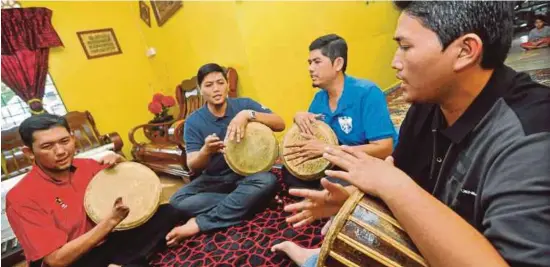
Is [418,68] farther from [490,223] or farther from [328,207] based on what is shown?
[328,207]

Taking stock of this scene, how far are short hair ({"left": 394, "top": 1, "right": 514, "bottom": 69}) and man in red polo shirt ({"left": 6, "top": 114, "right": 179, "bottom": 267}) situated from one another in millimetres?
1615

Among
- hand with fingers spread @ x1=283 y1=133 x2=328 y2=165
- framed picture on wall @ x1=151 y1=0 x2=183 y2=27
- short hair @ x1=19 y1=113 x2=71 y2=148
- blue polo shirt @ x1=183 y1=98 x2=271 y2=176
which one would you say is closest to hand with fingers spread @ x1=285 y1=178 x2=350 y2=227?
hand with fingers spread @ x1=283 y1=133 x2=328 y2=165

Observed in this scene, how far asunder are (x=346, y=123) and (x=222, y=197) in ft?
3.68

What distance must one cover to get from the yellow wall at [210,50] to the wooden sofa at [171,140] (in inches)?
12.8

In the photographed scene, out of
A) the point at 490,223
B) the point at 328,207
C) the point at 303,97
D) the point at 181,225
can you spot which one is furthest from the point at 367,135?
the point at 303,97

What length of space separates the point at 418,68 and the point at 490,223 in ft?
1.47

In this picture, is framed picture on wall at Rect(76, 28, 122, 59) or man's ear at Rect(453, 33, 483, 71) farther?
framed picture on wall at Rect(76, 28, 122, 59)

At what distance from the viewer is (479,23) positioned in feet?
2.58

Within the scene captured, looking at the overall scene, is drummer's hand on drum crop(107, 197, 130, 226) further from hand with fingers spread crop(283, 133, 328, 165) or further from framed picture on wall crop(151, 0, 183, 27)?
framed picture on wall crop(151, 0, 183, 27)

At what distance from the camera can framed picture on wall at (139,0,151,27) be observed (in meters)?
5.05

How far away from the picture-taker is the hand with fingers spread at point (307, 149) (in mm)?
1902

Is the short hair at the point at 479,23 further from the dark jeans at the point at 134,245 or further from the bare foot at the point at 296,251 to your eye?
the dark jeans at the point at 134,245

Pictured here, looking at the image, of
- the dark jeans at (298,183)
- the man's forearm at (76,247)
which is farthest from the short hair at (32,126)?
the dark jeans at (298,183)

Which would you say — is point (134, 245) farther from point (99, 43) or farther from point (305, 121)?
point (99, 43)
